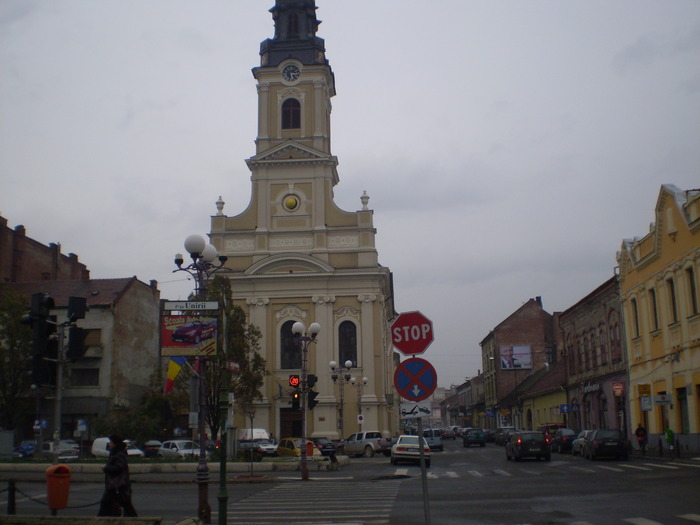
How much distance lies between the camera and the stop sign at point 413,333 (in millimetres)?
→ 11922

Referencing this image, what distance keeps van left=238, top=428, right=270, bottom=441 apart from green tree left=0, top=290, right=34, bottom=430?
1329cm

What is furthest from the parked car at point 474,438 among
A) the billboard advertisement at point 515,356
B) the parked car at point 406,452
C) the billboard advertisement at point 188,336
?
the billboard advertisement at point 188,336

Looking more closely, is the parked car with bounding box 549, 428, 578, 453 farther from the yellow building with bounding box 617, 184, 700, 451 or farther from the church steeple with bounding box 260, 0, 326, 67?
the church steeple with bounding box 260, 0, 326, 67

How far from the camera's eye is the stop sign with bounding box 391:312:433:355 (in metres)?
11.9

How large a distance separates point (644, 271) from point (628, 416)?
8.75 meters

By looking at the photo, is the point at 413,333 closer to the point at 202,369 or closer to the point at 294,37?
the point at 202,369

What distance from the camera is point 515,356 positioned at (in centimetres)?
8788

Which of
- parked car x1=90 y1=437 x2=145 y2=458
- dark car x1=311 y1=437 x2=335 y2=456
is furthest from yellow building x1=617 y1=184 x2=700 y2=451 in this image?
parked car x1=90 y1=437 x2=145 y2=458

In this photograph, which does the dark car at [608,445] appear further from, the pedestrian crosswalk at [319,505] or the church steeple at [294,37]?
Answer: the church steeple at [294,37]

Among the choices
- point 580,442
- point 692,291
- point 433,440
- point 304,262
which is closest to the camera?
point 692,291

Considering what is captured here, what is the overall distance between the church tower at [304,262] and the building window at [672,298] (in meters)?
23.8

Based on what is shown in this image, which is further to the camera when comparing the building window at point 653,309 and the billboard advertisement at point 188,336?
the building window at point 653,309

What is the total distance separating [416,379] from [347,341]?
4471 centimetres

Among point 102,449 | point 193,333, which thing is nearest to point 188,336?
point 193,333
